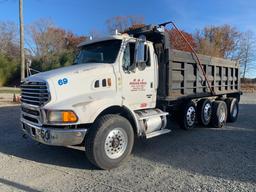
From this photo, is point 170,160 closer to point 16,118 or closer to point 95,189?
point 95,189

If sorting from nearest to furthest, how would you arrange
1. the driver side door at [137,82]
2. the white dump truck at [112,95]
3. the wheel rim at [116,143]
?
the white dump truck at [112,95] → the wheel rim at [116,143] → the driver side door at [137,82]

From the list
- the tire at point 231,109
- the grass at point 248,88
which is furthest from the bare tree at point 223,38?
the tire at point 231,109

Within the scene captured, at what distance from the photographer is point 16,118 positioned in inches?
429

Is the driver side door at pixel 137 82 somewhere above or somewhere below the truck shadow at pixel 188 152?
above

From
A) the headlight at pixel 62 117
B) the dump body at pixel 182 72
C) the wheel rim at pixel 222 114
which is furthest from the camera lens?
the wheel rim at pixel 222 114

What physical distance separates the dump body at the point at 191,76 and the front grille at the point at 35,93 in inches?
122

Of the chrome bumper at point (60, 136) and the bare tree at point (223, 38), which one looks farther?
the bare tree at point (223, 38)

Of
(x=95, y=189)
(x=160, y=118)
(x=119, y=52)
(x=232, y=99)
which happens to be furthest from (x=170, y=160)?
(x=232, y=99)

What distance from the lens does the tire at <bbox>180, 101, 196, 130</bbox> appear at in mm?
7881

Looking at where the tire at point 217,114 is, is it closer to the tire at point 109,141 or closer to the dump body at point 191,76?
the dump body at point 191,76

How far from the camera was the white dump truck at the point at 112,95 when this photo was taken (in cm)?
477

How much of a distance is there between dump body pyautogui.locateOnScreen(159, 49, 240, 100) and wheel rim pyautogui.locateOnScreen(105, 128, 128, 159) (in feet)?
6.52

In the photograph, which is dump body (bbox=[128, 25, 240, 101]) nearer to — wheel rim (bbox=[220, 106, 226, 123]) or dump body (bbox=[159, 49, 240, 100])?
dump body (bbox=[159, 49, 240, 100])

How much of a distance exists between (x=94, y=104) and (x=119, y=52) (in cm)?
135
